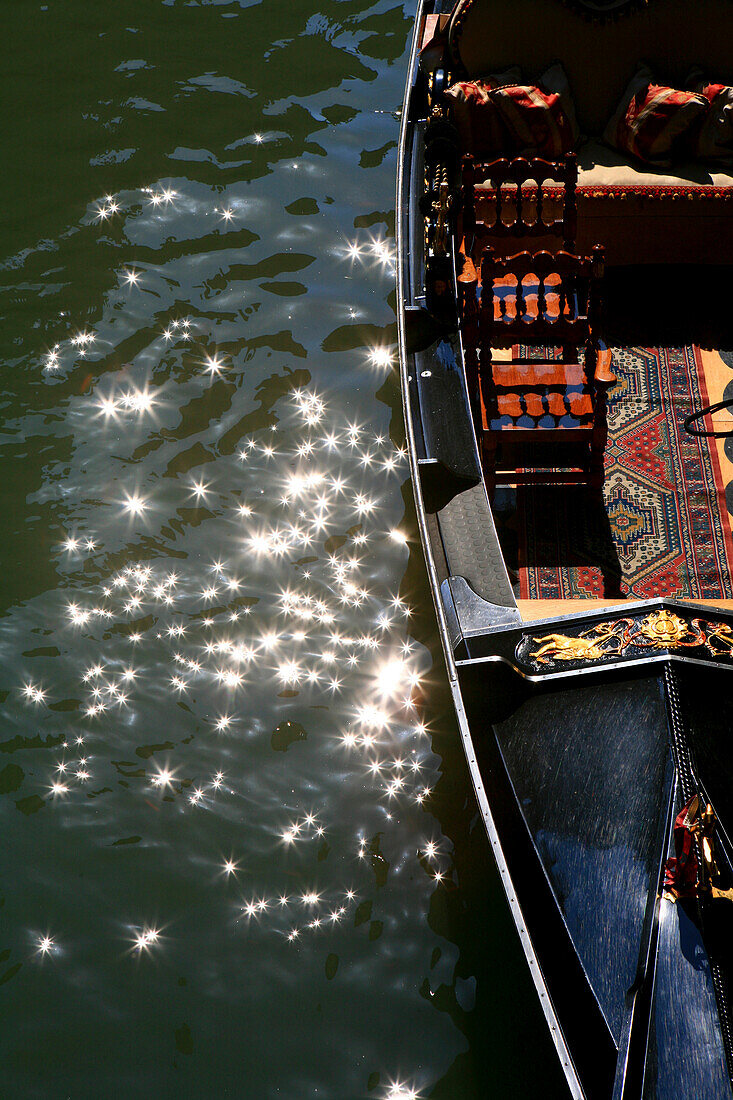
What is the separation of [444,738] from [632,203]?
2.42 metres

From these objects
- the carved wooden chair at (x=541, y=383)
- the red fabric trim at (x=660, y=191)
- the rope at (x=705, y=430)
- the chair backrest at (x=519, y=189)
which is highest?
the chair backrest at (x=519, y=189)

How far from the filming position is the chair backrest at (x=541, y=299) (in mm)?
3332

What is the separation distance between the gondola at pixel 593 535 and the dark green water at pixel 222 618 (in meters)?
0.71

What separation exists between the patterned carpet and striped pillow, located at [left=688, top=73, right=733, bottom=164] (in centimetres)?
106

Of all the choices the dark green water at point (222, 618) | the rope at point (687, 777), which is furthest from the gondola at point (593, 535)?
the dark green water at point (222, 618)

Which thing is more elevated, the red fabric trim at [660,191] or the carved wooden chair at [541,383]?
the red fabric trim at [660,191]

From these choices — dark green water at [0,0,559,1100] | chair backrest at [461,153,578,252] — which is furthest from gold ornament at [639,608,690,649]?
chair backrest at [461,153,578,252]

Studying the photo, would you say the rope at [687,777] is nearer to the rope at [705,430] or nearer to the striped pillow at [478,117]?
the rope at [705,430]

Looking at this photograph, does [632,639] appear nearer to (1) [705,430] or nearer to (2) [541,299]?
(2) [541,299]

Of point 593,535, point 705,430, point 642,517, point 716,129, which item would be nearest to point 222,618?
point 593,535

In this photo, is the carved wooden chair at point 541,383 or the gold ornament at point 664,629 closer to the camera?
the gold ornament at point 664,629

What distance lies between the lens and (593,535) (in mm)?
3625

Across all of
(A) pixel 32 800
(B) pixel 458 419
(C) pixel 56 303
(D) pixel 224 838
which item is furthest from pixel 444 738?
(C) pixel 56 303

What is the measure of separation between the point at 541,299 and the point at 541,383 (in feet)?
1.16
